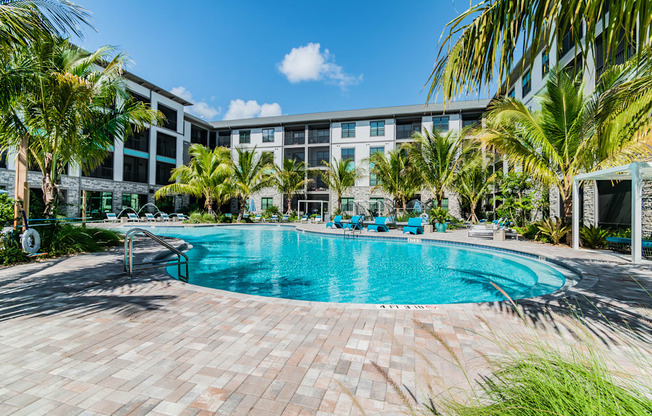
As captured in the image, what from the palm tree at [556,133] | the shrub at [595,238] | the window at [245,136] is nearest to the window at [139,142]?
the window at [245,136]

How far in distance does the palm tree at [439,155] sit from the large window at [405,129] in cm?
1033

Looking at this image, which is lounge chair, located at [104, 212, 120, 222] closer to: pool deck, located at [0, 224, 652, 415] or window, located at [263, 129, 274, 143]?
window, located at [263, 129, 274, 143]

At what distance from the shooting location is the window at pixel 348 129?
29266mm

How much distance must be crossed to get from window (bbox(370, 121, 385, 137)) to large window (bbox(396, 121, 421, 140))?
147 centimetres

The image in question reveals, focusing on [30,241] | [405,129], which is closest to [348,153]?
[405,129]

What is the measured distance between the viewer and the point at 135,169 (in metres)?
25.9

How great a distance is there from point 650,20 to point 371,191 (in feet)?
87.1

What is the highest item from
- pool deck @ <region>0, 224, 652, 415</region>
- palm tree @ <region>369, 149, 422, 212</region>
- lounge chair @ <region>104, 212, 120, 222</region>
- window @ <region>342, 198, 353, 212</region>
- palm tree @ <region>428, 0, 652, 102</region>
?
palm tree @ <region>369, 149, 422, 212</region>

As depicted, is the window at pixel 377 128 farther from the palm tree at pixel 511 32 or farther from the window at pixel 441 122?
the palm tree at pixel 511 32

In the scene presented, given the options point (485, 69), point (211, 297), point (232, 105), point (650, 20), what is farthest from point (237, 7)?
point (232, 105)

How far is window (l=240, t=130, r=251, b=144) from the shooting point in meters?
31.9

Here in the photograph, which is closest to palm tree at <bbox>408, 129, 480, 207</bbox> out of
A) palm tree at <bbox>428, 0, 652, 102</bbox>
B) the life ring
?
palm tree at <bbox>428, 0, 652, 102</bbox>

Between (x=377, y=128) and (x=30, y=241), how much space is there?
85.4ft

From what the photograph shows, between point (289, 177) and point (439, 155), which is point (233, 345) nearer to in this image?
point (439, 155)
